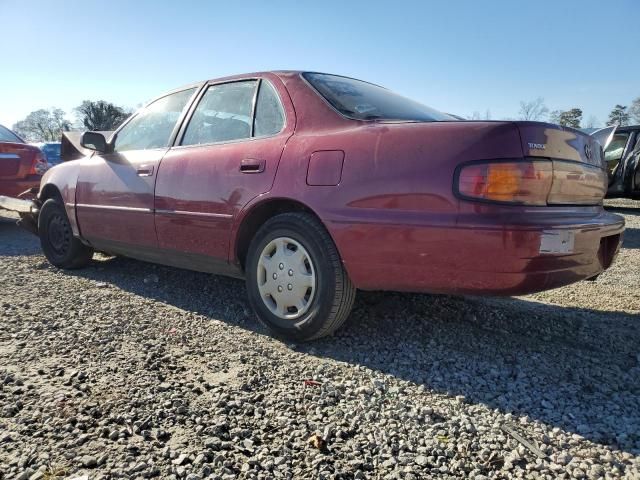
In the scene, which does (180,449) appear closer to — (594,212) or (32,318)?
(32,318)

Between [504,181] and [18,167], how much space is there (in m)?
6.86

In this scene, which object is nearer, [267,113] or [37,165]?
[267,113]

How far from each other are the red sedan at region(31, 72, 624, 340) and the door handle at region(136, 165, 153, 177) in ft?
0.08

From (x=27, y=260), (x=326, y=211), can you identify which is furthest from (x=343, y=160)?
(x=27, y=260)

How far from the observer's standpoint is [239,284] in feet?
13.0

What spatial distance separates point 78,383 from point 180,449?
2.55 ft

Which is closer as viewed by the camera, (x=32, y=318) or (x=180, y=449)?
(x=180, y=449)

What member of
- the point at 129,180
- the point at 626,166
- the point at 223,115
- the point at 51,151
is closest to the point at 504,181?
the point at 223,115

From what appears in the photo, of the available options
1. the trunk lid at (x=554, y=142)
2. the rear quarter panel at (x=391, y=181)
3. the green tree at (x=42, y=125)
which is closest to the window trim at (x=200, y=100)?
the rear quarter panel at (x=391, y=181)

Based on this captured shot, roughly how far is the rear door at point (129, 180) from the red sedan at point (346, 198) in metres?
0.02

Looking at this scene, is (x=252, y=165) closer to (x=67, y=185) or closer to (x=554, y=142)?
(x=554, y=142)

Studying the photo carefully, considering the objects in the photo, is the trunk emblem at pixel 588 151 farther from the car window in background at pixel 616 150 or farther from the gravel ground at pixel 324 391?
the car window in background at pixel 616 150

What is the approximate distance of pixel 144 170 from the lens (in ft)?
11.8

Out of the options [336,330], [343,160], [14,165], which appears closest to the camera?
[343,160]
